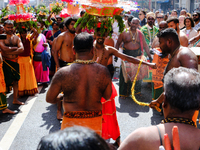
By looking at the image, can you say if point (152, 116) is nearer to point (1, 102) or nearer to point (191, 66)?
point (191, 66)

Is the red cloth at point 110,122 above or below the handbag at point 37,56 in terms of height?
below

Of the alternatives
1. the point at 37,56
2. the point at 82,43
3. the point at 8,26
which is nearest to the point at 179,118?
the point at 82,43

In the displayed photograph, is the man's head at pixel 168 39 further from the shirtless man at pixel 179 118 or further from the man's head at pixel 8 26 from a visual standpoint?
the man's head at pixel 8 26

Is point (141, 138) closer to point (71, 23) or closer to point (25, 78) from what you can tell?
point (71, 23)

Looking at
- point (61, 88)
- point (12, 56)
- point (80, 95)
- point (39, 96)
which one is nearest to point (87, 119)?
point (80, 95)

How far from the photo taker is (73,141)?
91 centimetres

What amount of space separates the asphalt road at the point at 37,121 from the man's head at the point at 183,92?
105 inches

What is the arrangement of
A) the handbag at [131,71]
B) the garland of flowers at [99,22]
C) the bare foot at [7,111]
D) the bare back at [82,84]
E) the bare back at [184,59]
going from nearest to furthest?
the bare back at [82,84]
the bare back at [184,59]
the garland of flowers at [99,22]
the bare foot at [7,111]
the handbag at [131,71]

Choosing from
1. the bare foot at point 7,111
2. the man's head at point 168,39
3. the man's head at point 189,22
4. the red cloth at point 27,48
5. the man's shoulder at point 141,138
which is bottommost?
the bare foot at point 7,111

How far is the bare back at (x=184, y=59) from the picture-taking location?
10.4ft

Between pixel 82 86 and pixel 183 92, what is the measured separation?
50.9 inches

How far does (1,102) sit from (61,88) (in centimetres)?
305

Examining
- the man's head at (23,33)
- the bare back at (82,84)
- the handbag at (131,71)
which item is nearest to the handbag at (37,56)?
the man's head at (23,33)

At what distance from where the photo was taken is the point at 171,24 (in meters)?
5.58
